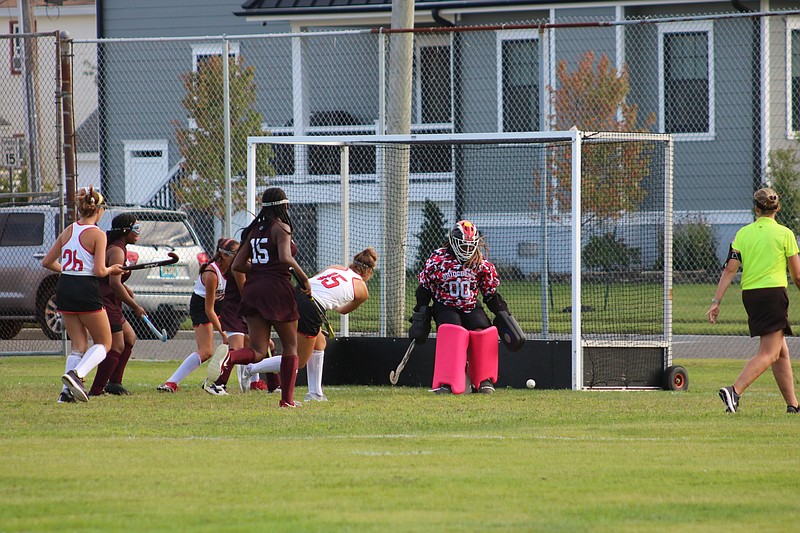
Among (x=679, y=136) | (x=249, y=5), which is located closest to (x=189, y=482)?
(x=679, y=136)

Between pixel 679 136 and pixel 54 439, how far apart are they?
16.0m

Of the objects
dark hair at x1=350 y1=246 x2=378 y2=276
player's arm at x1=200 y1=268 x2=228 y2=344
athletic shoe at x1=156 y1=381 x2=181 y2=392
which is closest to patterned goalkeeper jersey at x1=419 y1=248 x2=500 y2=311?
dark hair at x1=350 y1=246 x2=378 y2=276

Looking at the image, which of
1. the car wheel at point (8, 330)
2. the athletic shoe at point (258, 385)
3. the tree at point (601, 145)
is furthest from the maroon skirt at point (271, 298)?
the car wheel at point (8, 330)

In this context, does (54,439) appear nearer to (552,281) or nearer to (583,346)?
(583,346)

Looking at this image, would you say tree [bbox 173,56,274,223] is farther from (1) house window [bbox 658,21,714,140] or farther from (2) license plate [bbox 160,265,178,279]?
(1) house window [bbox 658,21,714,140]

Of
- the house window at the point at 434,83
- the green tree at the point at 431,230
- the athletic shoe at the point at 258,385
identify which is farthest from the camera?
the house window at the point at 434,83

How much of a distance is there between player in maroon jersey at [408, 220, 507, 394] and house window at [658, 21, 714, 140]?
A: 12004 mm

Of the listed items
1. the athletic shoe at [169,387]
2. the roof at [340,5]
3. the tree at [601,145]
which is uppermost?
the roof at [340,5]

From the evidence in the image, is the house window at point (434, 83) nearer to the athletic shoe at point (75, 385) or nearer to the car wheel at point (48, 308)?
the car wheel at point (48, 308)

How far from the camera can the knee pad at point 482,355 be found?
1252cm

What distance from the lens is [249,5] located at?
28484mm

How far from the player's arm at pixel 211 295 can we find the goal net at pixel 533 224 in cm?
138

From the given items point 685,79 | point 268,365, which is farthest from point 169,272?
point 685,79

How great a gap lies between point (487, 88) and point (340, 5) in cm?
422
